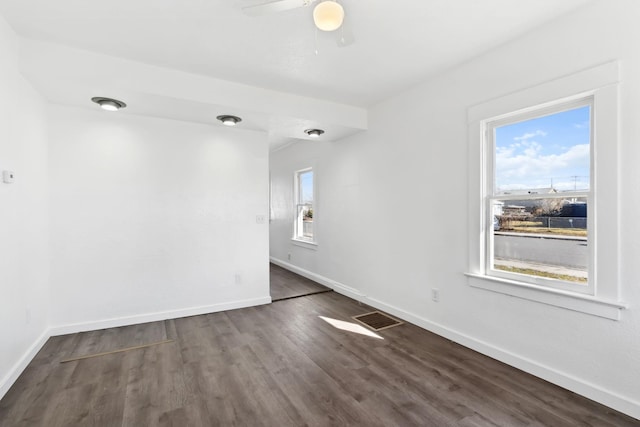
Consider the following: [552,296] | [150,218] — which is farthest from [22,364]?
[552,296]

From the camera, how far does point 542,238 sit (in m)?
2.49

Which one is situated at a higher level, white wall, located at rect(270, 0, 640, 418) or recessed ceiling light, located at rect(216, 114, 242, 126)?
recessed ceiling light, located at rect(216, 114, 242, 126)

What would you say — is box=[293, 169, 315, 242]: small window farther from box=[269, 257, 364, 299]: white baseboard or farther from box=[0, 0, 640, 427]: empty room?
box=[0, 0, 640, 427]: empty room

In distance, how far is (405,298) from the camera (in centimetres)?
363

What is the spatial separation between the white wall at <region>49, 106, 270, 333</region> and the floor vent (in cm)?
138

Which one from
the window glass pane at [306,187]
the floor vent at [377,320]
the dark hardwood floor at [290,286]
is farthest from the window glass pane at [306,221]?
the floor vent at [377,320]

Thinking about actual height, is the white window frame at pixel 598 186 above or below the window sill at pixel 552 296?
above

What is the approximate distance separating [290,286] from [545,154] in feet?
12.9

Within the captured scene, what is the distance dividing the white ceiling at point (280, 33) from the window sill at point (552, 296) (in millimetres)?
2008

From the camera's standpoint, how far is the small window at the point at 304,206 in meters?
5.98

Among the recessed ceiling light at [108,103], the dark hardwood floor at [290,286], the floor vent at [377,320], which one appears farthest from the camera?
the dark hardwood floor at [290,286]

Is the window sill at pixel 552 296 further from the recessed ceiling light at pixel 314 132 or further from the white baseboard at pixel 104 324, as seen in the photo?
the white baseboard at pixel 104 324

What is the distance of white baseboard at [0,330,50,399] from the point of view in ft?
7.11

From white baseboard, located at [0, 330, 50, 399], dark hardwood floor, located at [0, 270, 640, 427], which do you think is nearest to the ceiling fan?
Result: dark hardwood floor, located at [0, 270, 640, 427]
